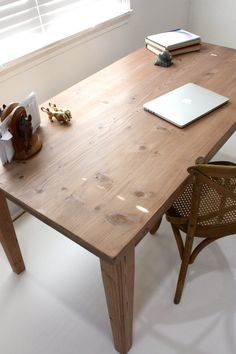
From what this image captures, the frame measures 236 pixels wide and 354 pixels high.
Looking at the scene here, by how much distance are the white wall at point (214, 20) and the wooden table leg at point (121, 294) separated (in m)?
2.30

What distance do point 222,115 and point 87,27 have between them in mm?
957

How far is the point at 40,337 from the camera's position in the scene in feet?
4.19

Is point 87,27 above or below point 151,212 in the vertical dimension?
above

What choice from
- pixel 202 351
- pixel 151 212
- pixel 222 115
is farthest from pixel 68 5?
pixel 202 351

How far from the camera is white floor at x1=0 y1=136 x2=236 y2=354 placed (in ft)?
4.09

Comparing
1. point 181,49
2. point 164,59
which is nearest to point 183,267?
point 164,59

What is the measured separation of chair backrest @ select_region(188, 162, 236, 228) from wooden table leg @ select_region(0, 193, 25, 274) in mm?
678

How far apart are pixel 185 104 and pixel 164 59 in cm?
41

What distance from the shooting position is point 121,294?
3.18 ft

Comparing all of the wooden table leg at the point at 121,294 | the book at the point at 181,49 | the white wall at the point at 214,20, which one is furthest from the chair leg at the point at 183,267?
the white wall at the point at 214,20

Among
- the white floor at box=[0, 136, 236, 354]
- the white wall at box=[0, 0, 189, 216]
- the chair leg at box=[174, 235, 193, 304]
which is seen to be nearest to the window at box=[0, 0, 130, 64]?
the white wall at box=[0, 0, 189, 216]

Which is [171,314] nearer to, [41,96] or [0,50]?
[41,96]

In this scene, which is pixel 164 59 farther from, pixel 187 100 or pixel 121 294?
pixel 121 294

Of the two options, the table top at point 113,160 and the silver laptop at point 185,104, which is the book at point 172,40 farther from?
the silver laptop at point 185,104
